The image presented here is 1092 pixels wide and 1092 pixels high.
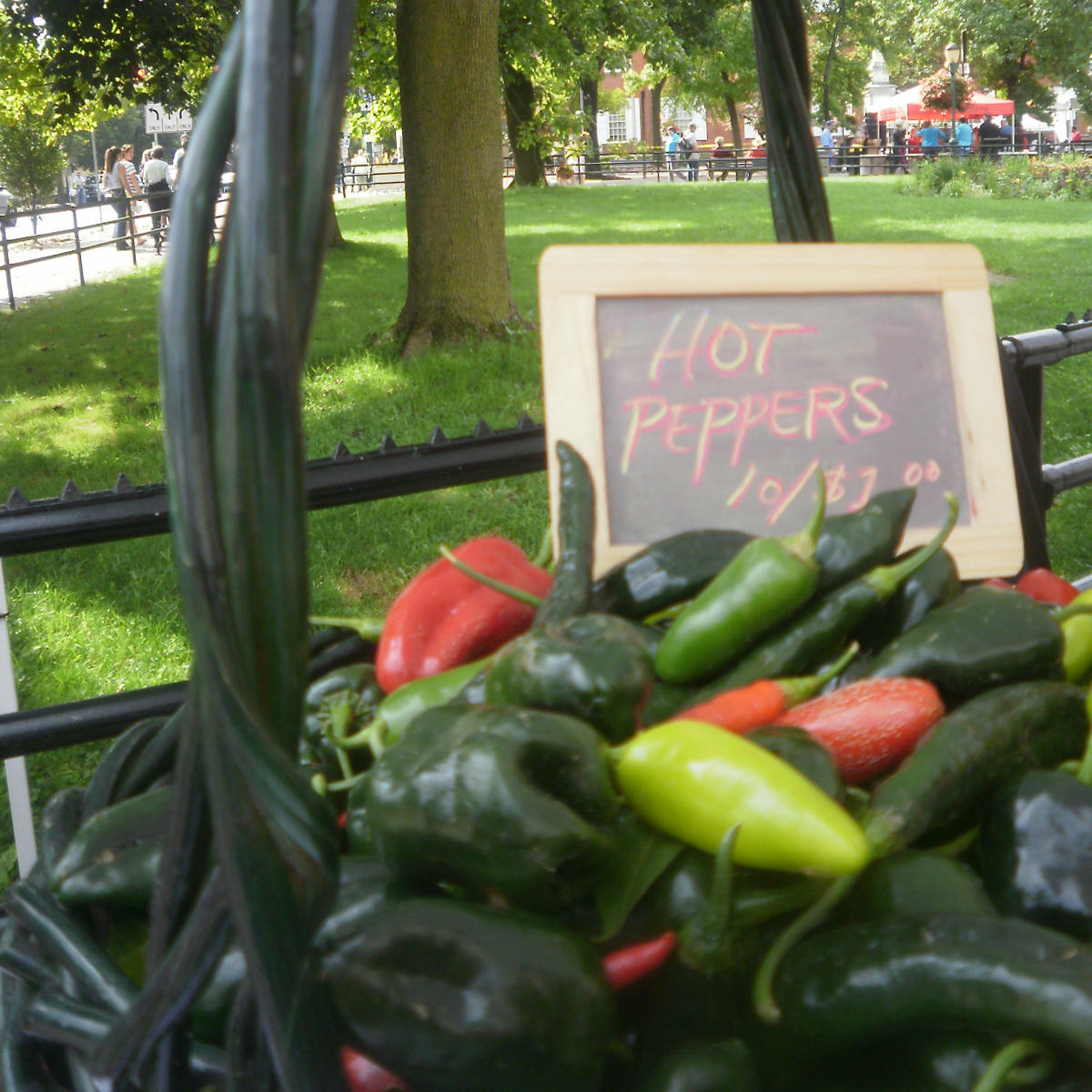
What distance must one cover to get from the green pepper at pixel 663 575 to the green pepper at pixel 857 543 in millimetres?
88

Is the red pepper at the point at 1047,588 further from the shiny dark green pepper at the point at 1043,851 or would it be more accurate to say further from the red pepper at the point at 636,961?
the red pepper at the point at 636,961

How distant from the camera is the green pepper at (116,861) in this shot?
69 cm

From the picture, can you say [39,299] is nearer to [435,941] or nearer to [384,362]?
[384,362]

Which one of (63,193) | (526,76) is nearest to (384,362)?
(526,76)

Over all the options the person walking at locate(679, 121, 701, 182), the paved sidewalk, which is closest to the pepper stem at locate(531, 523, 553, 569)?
the paved sidewalk

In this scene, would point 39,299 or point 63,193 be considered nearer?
point 39,299

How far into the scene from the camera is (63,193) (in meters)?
37.1

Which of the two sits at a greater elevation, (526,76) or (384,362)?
(526,76)

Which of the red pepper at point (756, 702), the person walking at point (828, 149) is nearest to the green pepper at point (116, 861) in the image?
the red pepper at point (756, 702)

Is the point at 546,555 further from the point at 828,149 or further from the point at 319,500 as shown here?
the point at 828,149

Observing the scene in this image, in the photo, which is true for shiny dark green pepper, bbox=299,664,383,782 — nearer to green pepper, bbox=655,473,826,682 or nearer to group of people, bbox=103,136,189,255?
green pepper, bbox=655,473,826,682

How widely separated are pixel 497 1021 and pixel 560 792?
0.12 meters

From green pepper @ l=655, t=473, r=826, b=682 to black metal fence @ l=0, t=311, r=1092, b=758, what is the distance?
308mm

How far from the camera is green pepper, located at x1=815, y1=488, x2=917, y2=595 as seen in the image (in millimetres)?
878
